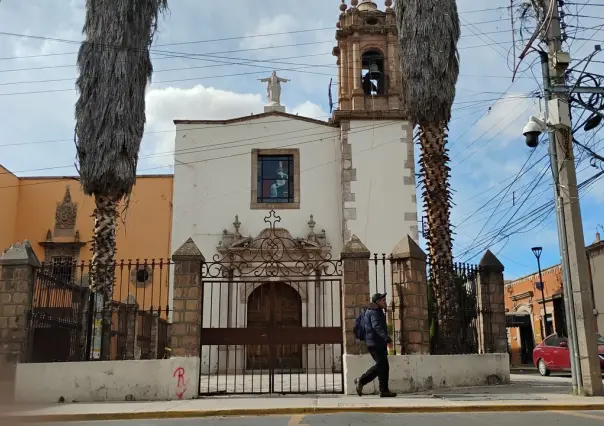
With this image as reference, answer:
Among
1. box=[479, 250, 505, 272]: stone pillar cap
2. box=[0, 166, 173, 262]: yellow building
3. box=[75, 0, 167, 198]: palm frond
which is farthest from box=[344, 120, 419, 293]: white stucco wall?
box=[75, 0, 167, 198]: palm frond

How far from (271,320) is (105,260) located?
143 inches

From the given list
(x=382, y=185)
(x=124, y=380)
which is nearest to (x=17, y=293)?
(x=124, y=380)

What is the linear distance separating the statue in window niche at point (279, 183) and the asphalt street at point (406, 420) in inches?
484

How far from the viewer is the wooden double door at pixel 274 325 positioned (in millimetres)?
10750

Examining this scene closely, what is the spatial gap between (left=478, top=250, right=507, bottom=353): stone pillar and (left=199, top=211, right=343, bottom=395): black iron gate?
9.83ft

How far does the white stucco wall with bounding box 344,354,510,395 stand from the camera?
1039 centimetres

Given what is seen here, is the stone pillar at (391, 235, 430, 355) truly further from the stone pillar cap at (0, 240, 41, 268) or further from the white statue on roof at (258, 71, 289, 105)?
the white statue on roof at (258, 71, 289, 105)

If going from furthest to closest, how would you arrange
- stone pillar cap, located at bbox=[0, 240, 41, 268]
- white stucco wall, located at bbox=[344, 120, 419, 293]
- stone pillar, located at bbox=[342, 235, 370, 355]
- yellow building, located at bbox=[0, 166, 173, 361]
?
1. yellow building, located at bbox=[0, 166, 173, 361]
2. white stucco wall, located at bbox=[344, 120, 419, 293]
3. stone pillar cap, located at bbox=[0, 240, 41, 268]
4. stone pillar, located at bbox=[342, 235, 370, 355]

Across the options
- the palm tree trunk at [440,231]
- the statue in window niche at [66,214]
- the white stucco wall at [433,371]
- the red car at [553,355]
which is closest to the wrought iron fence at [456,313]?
the palm tree trunk at [440,231]

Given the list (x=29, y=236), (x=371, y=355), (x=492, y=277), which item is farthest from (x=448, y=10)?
(x=29, y=236)

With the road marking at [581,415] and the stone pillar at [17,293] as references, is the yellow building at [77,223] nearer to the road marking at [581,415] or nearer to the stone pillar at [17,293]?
the stone pillar at [17,293]

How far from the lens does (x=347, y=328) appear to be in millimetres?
10562

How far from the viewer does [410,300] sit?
1095 centimetres

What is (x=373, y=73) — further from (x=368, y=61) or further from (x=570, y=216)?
(x=570, y=216)
